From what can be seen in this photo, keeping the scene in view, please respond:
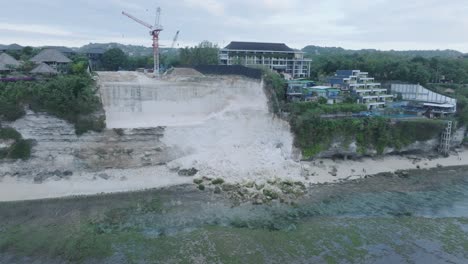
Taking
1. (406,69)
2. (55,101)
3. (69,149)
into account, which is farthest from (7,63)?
(406,69)

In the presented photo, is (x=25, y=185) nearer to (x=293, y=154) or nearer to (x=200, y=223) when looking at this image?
(x=200, y=223)

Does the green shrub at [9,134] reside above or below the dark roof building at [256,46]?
below

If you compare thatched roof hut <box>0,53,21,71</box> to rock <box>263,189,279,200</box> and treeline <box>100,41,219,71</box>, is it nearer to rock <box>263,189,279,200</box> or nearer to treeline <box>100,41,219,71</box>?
treeline <box>100,41,219,71</box>

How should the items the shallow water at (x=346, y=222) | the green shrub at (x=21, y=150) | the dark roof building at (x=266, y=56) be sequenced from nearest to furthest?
1. the shallow water at (x=346, y=222)
2. the green shrub at (x=21, y=150)
3. the dark roof building at (x=266, y=56)

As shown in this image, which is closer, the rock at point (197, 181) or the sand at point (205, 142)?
the sand at point (205, 142)

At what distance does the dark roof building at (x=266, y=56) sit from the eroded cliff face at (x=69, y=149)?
2541 cm

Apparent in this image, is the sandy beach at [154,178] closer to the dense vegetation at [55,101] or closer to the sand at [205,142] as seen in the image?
the sand at [205,142]

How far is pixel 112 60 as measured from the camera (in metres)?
53.1

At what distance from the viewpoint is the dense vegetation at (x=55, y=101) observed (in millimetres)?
25500

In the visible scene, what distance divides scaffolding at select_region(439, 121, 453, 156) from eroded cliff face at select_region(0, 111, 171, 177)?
27.8 meters

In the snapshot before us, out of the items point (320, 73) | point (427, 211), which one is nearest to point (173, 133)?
point (427, 211)

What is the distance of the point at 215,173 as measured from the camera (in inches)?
1053

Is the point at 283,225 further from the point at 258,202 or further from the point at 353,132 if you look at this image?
the point at 353,132

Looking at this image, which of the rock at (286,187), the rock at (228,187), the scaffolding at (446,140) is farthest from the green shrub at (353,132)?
the rock at (228,187)
